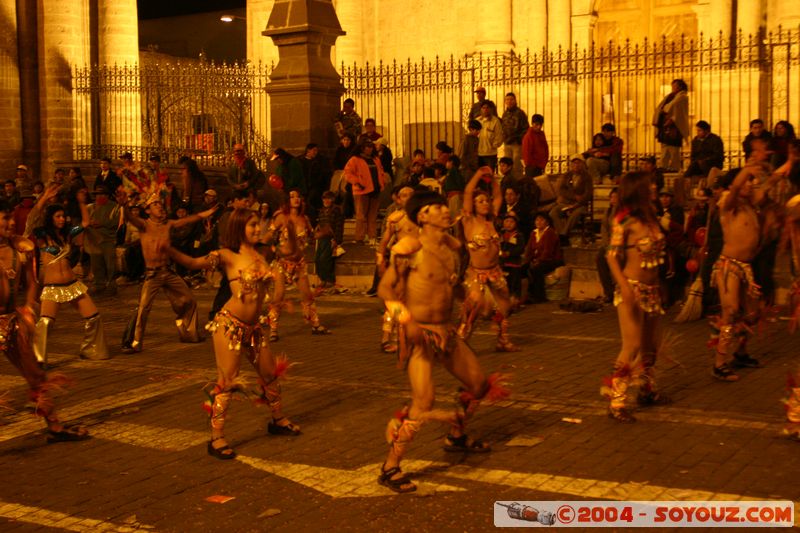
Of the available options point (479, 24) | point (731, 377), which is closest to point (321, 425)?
point (731, 377)

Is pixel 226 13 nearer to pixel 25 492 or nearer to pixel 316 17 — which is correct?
pixel 316 17

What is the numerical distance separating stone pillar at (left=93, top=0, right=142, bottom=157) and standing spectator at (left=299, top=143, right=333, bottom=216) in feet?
26.5

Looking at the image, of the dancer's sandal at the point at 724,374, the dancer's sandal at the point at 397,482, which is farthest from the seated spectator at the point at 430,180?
the dancer's sandal at the point at 397,482

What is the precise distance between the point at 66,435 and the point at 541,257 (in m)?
8.39

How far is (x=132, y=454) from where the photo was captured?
311 inches

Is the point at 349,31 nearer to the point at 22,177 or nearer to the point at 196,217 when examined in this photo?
the point at 22,177

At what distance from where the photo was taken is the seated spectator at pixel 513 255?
15047 mm

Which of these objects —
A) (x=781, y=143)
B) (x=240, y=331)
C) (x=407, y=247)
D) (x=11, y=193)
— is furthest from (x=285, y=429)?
(x=11, y=193)

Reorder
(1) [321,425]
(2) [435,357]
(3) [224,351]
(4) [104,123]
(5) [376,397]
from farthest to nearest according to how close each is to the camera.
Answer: (4) [104,123] → (5) [376,397] → (1) [321,425] → (3) [224,351] → (2) [435,357]

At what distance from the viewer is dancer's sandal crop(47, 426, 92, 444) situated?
8.34 meters

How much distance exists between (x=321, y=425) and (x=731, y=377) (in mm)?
3669

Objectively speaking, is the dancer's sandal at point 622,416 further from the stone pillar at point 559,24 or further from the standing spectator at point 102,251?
the stone pillar at point 559,24

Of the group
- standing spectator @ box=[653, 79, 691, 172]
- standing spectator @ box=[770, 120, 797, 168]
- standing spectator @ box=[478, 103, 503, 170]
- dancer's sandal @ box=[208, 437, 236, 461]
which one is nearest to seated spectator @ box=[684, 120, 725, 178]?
standing spectator @ box=[653, 79, 691, 172]

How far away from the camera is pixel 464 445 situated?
296 inches
